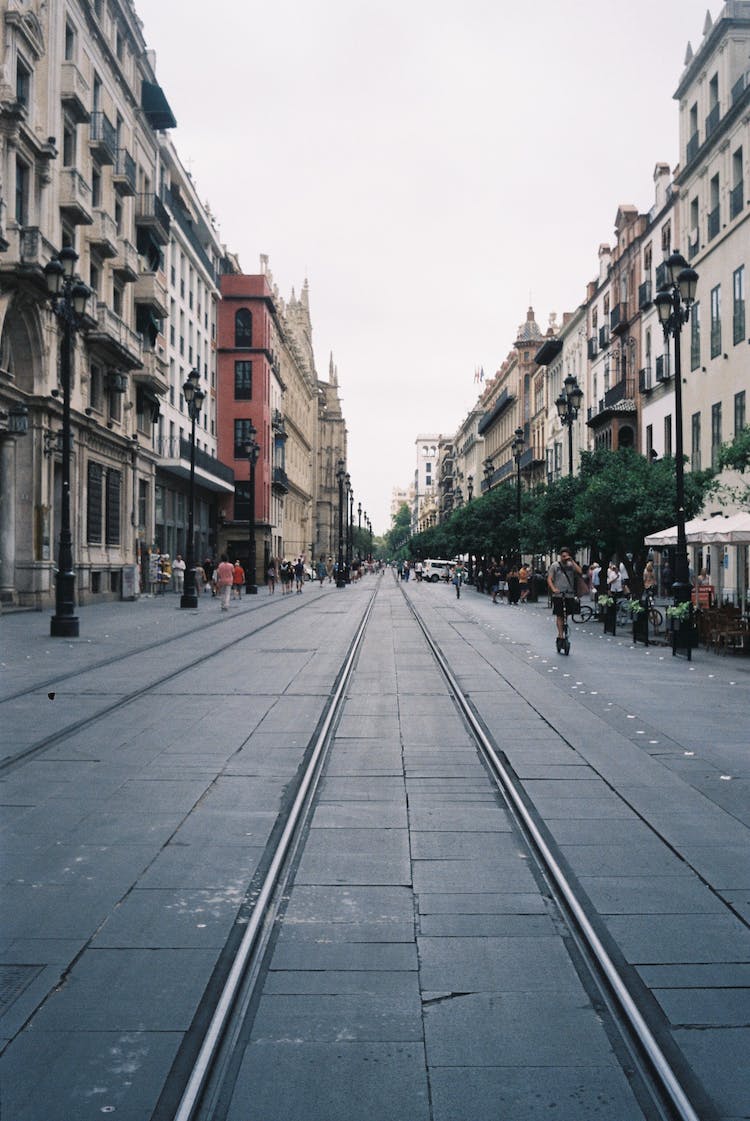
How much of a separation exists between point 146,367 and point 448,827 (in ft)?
129

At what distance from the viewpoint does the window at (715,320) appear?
119 ft

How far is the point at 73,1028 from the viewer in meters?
4.01

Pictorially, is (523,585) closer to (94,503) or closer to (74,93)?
(94,503)

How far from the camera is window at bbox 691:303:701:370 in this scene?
38469mm

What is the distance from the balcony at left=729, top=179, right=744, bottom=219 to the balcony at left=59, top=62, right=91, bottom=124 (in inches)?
779

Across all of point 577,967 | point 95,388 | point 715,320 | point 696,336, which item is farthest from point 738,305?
point 577,967

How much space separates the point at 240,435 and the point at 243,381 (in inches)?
148

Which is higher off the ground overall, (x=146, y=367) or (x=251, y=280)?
(x=251, y=280)

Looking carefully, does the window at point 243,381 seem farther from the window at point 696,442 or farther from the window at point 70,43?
the window at point 696,442

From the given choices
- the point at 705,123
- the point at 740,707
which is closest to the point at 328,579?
the point at 705,123

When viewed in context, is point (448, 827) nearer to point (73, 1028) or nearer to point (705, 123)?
point (73, 1028)

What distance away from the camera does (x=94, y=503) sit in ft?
124

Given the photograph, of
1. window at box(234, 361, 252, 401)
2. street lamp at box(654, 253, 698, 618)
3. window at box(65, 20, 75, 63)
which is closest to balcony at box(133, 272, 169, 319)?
window at box(65, 20, 75, 63)

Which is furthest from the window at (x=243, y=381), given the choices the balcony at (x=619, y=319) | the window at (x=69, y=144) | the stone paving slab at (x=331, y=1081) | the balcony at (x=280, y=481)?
the stone paving slab at (x=331, y=1081)
